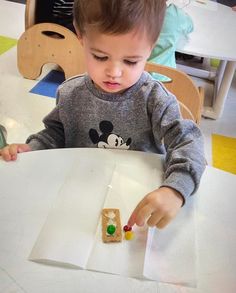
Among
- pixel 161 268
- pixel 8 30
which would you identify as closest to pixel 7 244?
pixel 161 268

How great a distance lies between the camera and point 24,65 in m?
2.06

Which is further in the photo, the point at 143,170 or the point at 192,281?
the point at 143,170

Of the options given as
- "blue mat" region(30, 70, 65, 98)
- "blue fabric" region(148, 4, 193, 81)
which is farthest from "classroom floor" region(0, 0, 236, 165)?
"blue fabric" region(148, 4, 193, 81)

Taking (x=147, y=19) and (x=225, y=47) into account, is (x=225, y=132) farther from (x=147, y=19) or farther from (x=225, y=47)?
(x=147, y=19)

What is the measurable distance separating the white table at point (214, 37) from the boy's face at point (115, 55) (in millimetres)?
986

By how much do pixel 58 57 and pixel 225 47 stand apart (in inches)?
37.4

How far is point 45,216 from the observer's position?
537 mm

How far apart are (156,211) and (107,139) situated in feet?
1.06

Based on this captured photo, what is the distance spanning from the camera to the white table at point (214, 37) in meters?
1.54

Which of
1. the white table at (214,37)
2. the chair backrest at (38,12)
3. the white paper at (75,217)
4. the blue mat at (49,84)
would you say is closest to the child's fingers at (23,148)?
the white paper at (75,217)

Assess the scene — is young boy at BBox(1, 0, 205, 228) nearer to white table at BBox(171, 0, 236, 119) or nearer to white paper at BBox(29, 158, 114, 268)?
white paper at BBox(29, 158, 114, 268)

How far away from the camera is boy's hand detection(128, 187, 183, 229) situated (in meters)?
0.50

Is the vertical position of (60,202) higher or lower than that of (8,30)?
higher

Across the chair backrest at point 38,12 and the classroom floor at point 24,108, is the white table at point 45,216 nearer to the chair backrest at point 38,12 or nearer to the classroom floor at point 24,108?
the classroom floor at point 24,108
